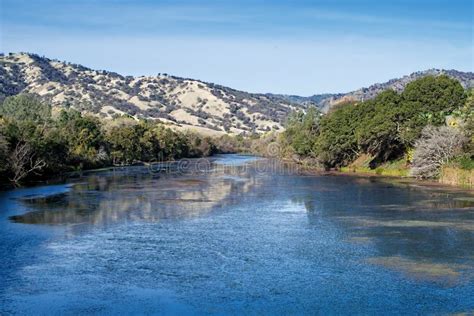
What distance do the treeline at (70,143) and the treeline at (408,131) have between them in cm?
3153

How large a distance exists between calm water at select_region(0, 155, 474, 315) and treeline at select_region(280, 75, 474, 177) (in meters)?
7.86

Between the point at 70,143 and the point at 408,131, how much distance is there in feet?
158

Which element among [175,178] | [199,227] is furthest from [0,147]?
[199,227]

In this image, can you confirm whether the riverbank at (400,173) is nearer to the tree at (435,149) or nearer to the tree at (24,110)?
the tree at (435,149)

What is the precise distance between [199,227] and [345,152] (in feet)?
169

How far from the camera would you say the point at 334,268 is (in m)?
27.3

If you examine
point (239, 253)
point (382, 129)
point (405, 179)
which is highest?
point (382, 129)

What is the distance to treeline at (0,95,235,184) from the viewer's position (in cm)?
6475

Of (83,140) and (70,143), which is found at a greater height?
(83,140)

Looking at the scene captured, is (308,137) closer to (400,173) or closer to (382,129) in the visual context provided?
(400,173)

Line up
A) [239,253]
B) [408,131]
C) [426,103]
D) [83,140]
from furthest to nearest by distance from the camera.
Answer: [83,140] < [426,103] < [408,131] < [239,253]

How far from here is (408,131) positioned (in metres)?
69.9

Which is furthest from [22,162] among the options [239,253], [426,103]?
[426,103]

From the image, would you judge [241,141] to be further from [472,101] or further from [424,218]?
[424,218]
